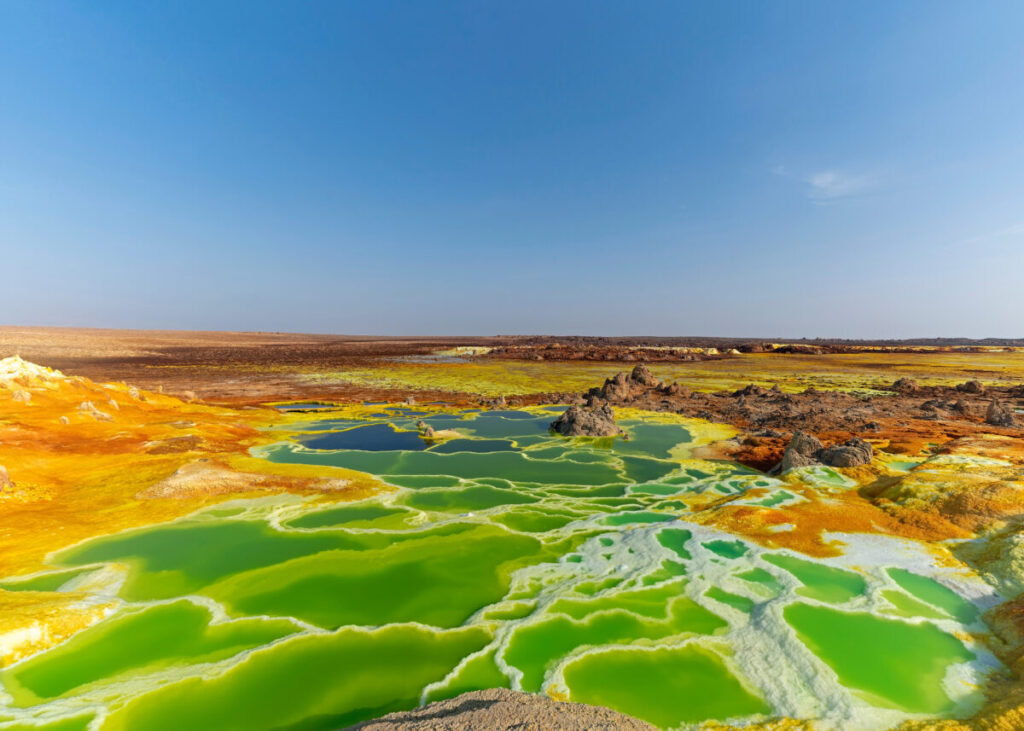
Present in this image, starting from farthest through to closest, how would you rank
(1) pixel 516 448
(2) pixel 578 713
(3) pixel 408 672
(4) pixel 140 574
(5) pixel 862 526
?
1. (1) pixel 516 448
2. (5) pixel 862 526
3. (4) pixel 140 574
4. (3) pixel 408 672
5. (2) pixel 578 713

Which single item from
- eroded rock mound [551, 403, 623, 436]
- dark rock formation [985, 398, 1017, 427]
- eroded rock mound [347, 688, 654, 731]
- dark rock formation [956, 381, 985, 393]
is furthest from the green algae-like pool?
dark rock formation [956, 381, 985, 393]

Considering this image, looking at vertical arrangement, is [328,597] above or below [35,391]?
below

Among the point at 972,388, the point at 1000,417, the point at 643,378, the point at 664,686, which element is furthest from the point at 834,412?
the point at 664,686

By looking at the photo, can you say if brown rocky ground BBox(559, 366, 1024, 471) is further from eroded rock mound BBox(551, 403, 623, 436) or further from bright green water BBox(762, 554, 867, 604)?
bright green water BBox(762, 554, 867, 604)

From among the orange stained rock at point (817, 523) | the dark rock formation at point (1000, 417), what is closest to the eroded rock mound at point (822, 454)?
the orange stained rock at point (817, 523)

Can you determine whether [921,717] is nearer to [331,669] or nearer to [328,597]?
[331,669]

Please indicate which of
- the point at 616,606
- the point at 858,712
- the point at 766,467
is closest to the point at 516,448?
the point at 766,467

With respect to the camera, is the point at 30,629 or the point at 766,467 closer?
the point at 30,629
